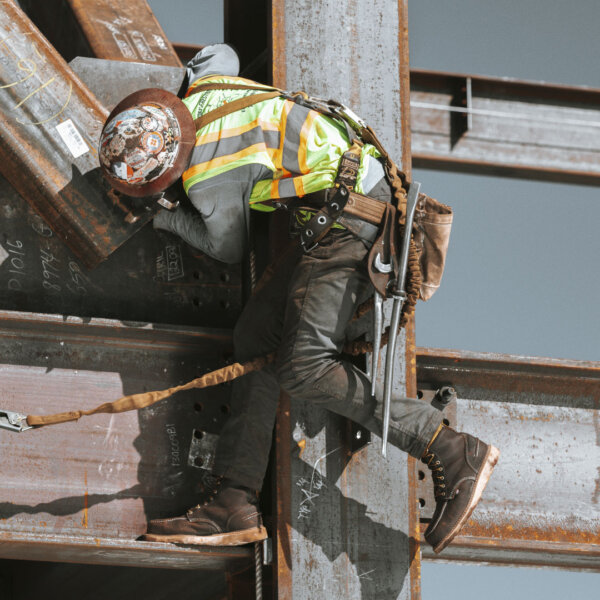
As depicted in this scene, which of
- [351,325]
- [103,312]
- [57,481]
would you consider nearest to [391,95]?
[351,325]

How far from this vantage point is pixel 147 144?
474 cm

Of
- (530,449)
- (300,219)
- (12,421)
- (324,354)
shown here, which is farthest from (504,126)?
(12,421)

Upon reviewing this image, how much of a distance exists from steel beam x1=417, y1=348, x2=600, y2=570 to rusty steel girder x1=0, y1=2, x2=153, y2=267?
1943 mm

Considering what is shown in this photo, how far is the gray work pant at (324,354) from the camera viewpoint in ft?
16.0

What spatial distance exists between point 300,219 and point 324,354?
2.37 feet

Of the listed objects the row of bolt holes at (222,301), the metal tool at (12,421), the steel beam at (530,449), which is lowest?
the steel beam at (530,449)

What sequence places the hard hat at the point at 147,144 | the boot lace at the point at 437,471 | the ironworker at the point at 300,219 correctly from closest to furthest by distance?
the hard hat at the point at 147,144, the ironworker at the point at 300,219, the boot lace at the point at 437,471

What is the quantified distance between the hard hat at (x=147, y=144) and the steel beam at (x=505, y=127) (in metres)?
2.71

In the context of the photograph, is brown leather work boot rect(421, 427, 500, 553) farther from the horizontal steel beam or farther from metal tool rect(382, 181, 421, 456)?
the horizontal steel beam

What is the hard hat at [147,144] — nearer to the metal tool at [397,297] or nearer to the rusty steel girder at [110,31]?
the metal tool at [397,297]

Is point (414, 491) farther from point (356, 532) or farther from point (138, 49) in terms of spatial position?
point (138, 49)

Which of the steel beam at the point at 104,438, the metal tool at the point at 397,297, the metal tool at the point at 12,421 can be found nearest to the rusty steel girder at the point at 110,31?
the steel beam at the point at 104,438

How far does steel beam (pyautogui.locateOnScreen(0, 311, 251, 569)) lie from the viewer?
16.9ft

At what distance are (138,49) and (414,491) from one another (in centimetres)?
313
